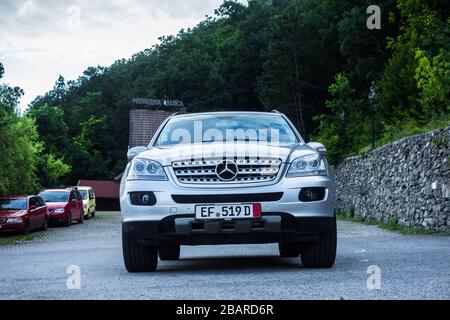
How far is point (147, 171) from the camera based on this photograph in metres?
8.82

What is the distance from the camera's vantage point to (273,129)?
10.1m

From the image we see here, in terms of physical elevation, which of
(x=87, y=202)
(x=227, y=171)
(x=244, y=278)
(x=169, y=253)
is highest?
(x=227, y=171)

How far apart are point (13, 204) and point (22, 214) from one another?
1.35 m

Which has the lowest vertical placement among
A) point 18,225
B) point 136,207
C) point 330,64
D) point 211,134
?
point 18,225

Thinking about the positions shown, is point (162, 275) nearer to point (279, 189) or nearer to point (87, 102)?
point (279, 189)

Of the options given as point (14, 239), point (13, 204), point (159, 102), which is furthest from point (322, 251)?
point (159, 102)

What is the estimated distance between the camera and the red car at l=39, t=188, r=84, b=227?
117ft

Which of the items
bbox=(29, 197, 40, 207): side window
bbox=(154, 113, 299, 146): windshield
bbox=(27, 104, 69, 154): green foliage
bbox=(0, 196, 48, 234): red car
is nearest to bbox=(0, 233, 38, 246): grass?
bbox=(0, 196, 48, 234): red car

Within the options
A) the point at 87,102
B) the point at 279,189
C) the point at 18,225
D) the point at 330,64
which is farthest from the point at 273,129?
the point at 87,102

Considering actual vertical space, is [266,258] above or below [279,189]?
below

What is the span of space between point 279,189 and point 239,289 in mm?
1790

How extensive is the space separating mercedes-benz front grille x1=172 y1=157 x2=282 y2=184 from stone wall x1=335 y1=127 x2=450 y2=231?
32.9 feet

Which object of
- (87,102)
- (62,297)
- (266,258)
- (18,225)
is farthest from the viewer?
(87,102)

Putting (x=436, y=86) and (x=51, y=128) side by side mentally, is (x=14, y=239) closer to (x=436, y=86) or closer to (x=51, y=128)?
(x=436, y=86)
